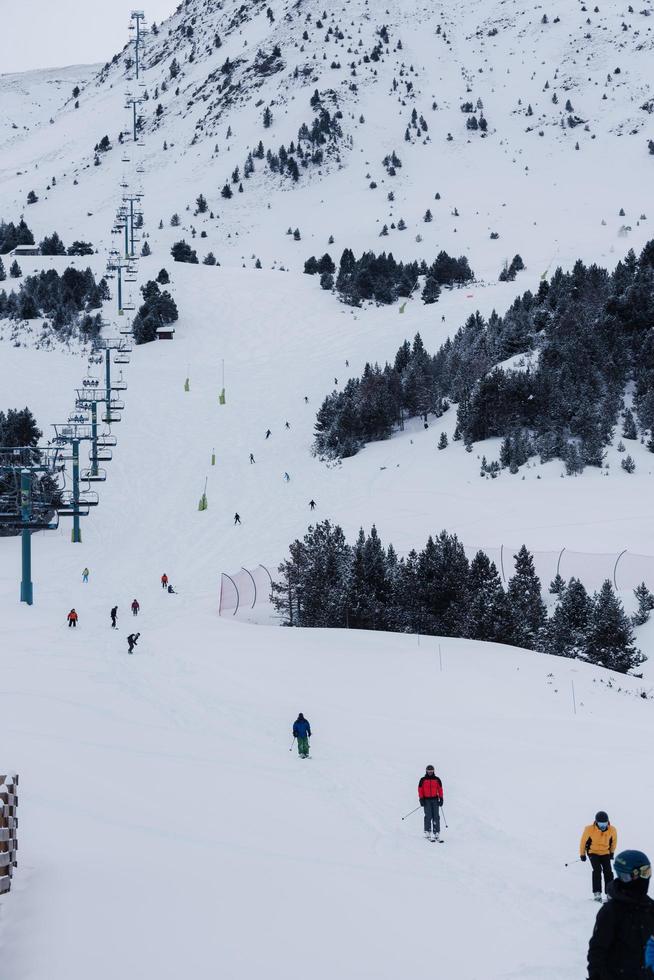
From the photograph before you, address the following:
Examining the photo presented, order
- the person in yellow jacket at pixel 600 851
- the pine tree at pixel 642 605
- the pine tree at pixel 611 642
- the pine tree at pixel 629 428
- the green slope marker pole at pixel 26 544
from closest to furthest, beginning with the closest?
the person in yellow jacket at pixel 600 851, the pine tree at pixel 611 642, the pine tree at pixel 642 605, the green slope marker pole at pixel 26 544, the pine tree at pixel 629 428

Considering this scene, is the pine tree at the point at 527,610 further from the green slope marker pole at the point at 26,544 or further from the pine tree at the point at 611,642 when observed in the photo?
the green slope marker pole at the point at 26,544

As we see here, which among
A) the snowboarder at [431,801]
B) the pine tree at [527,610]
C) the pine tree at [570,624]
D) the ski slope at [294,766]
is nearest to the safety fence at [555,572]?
the ski slope at [294,766]

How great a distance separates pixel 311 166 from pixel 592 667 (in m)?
98.4

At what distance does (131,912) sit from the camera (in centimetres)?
851

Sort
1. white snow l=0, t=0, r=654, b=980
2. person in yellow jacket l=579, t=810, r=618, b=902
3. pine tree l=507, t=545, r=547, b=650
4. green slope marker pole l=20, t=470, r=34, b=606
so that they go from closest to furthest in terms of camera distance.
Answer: white snow l=0, t=0, r=654, b=980, person in yellow jacket l=579, t=810, r=618, b=902, pine tree l=507, t=545, r=547, b=650, green slope marker pole l=20, t=470, r=34, b=606

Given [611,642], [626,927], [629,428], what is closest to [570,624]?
[611,642]

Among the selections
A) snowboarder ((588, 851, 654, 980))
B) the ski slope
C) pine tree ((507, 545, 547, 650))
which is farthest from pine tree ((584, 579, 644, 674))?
snowboarder ((588, 851, 654, 980))

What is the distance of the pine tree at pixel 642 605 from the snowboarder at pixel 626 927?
76.9 feet

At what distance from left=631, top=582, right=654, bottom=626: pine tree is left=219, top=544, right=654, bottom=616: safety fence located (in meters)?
0.65

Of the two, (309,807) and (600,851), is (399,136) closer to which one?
(309,807)

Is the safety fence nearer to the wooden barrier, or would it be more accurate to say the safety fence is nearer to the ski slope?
the ski slope

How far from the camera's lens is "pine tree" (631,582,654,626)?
27.2 metres

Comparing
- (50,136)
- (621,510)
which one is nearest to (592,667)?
(621,510)

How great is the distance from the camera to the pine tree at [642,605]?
2720 cm
